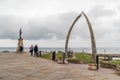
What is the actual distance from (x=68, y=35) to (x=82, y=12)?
343cm

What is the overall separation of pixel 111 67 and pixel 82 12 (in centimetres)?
884

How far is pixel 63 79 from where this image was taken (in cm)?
1241

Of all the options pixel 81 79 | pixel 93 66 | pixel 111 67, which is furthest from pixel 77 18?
pixel 81 79

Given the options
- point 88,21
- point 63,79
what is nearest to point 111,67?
point 88,21

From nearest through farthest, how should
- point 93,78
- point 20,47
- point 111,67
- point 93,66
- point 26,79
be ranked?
point 26,79 < point 93,78 < point 93,66 < point 111,67 < point 20,47

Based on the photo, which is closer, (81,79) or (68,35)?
(81,79)

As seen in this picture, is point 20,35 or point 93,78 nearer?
point 93,78

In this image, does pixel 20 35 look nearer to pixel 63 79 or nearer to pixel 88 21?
pixel 88 21

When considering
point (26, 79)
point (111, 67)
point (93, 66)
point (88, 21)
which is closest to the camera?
point (26, 79)

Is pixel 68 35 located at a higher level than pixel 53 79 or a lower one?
higher

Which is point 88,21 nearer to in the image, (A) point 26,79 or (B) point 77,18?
(B) point 77,18

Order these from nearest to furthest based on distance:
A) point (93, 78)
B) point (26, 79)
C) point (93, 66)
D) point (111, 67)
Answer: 1. point (26, 79)
2. point (93, 78)
3. point (93, 66)
4. point (111, 67)

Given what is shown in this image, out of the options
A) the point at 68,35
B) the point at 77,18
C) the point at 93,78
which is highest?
the point at 77,18

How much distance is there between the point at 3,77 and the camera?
1257 cm
